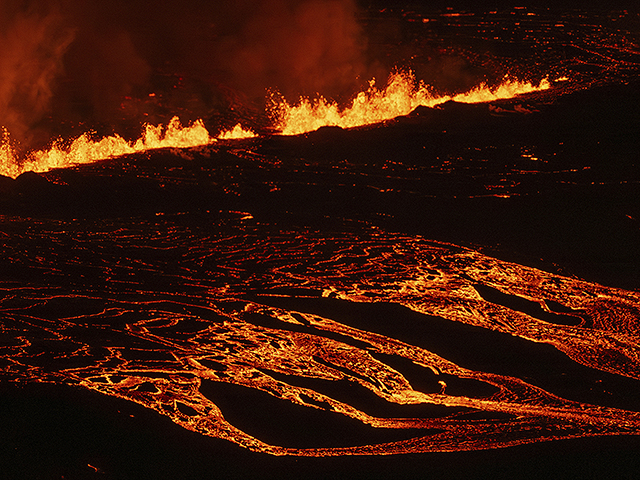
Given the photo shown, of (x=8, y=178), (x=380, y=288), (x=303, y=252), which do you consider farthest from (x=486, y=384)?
(x=8, y=178)

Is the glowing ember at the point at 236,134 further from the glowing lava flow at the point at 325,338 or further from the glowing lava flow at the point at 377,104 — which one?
the glowing lava flow at the point at 325,338

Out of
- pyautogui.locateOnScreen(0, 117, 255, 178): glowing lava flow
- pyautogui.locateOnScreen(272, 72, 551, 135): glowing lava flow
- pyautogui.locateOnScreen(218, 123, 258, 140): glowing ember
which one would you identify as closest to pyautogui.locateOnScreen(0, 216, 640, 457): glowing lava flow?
pyautogui.locateOnScreen(0, 117, 255, 178): glowing lava flow

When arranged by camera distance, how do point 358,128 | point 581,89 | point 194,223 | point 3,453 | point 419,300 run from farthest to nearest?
point 581,89 → point 358,128 → point 194,223 → point 419,300 → point 3,453

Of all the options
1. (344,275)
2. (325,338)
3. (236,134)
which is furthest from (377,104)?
(325,338)

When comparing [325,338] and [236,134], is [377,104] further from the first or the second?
[325,338]

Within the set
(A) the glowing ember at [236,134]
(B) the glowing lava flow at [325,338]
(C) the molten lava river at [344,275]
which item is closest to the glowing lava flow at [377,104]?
(C) the molten lava river at [344,275]

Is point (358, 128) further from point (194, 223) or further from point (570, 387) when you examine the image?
point (570, 387)

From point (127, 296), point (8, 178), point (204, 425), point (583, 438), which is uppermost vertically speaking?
point (8, 178)
